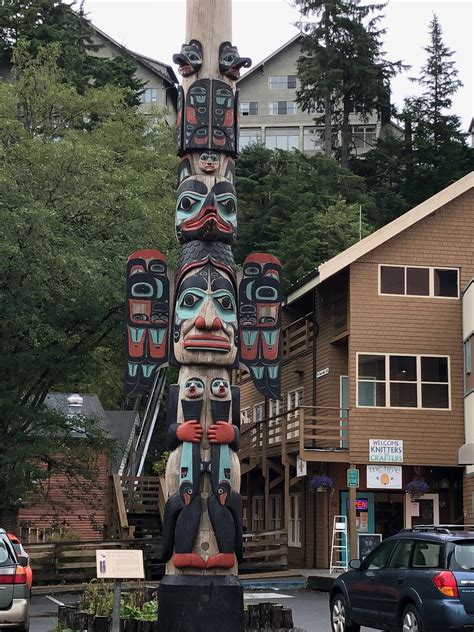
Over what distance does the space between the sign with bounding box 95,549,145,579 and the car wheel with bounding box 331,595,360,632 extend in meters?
4.11

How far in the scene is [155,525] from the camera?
31.5 meters

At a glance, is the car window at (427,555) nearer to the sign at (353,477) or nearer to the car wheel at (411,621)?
the car wheel at (411,621)

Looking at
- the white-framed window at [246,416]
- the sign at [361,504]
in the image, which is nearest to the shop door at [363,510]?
the sign at [361,504]

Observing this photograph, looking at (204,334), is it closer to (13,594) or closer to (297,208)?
(13,594)

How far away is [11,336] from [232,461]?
41.0 ft

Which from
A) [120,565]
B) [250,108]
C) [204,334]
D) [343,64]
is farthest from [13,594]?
[250,108]

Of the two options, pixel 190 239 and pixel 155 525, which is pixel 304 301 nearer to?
pixel 155 525

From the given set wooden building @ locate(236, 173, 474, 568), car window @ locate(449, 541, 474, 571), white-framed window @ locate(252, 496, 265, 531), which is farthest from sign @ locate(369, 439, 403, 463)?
car window @ locate(449, 541, 474, 571)

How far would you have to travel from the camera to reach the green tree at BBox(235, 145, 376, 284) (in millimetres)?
47562

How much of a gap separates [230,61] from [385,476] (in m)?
18.1

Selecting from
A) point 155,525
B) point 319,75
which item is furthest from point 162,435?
point 319,75

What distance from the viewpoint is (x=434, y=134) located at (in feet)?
198

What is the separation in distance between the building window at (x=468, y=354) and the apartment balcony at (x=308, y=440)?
370 centimetres

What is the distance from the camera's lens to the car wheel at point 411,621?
13297 millimetres
